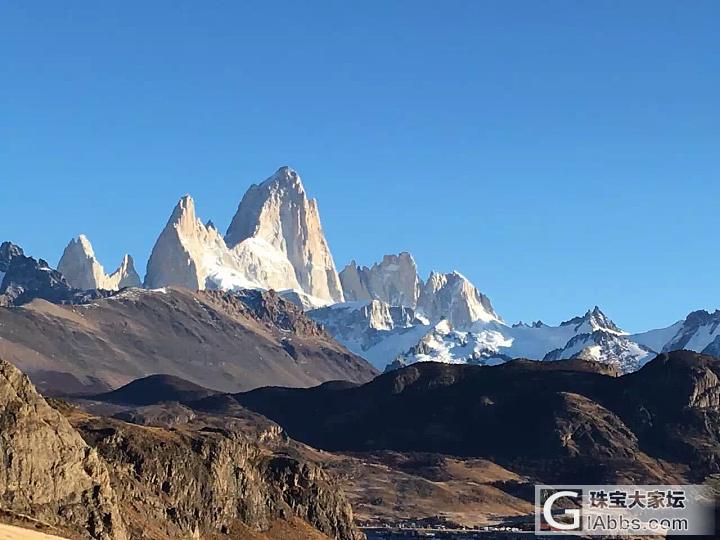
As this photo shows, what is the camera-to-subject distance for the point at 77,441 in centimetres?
16025

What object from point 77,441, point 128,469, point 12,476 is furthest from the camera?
point 128,469

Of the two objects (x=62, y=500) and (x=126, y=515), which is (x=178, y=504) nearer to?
(x=126, y=515)

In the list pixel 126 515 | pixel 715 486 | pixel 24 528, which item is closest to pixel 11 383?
pixel 126 515

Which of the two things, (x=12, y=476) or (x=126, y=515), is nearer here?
(x=12, y=476)

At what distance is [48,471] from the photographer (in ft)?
497

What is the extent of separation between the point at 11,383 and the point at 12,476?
1595 centimetres

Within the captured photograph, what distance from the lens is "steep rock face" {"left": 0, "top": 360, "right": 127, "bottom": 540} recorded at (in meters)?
147

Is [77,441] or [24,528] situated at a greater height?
[77,441]

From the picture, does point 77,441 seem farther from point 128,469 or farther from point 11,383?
point 128,469

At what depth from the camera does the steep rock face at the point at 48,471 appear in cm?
14675

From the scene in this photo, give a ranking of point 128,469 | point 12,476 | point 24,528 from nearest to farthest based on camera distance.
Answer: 1. point 24,528
2. point 12,476
3. point 128,469

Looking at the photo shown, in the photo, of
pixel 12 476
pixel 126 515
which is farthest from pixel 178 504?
pixel 12 476

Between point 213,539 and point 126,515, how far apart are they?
95.6 ft

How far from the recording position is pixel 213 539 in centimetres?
19638
